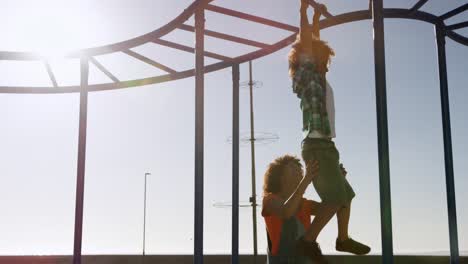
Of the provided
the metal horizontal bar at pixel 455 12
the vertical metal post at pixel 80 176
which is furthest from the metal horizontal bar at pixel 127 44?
the metal horizontal bar at pixel 455 12

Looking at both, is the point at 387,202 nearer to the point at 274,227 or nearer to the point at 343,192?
the point at 343,192

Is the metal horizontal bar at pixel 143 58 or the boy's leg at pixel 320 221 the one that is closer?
the boy's leg at pixel 320 221

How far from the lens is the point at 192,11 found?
6859 millimetres

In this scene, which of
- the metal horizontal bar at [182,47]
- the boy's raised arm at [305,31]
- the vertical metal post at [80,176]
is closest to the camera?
the boy's raised arm at [305,31]

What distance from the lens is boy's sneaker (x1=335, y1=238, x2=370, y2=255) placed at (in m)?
4.81

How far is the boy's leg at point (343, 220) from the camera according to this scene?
498 cm

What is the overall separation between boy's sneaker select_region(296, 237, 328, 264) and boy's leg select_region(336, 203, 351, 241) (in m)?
0.48

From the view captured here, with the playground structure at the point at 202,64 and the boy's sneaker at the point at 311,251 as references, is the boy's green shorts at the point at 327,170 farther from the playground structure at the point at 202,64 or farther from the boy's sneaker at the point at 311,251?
the playground structure at the point at 202,64

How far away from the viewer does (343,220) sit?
5008 millimetres

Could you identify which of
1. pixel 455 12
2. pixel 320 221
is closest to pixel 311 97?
pixel 320 221

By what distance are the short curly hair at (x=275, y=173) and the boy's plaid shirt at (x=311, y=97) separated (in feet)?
0.94

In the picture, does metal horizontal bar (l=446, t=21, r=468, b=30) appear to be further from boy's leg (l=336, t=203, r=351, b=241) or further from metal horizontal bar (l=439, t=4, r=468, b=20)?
boy's leg (l=336, t=203, r=351, b=241)

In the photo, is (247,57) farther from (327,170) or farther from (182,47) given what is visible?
(327,170)

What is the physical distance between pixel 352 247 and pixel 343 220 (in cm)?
25
